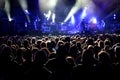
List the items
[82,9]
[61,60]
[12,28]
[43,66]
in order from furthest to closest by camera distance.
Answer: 1. [82,9]
2. [12,28]
3. [43,66]
4. [61,60]

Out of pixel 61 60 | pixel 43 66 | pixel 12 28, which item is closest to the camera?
pixel 61 60

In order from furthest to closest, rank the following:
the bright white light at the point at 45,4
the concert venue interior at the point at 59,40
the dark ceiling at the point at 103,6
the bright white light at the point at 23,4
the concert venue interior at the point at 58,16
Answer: the bright white light at the point at 45,4, the dark ceiling at the point at 103,6, the bright white light at the point at 23,4, the concert venue interior at the point at 58,16, the concert venue interior at the point at 59,40

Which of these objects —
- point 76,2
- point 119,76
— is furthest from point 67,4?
point 119,76

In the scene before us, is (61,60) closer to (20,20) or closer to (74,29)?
(20,20)

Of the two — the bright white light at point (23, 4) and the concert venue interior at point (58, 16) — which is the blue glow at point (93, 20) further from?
the bright white light at point (23, 4)

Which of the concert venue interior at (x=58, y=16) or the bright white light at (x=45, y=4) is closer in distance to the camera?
the concert venue interior at (x=58, y=16)

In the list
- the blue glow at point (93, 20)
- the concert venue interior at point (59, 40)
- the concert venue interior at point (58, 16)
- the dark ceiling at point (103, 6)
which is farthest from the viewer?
the blue glow at point (93, 20)

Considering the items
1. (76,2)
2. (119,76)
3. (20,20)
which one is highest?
(76,2)

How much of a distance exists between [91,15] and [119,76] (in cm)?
3569

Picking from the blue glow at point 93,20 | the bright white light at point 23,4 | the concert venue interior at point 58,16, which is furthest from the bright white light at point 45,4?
the blue glow at point 93,20

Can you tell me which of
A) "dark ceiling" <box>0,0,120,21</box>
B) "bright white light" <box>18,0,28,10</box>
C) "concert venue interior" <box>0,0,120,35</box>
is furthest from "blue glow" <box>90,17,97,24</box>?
"bright white light" <box>18,0,28,10</box>

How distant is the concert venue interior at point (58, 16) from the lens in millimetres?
32469

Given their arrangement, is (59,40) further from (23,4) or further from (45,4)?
(45,4)

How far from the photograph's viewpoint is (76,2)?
4388cm
